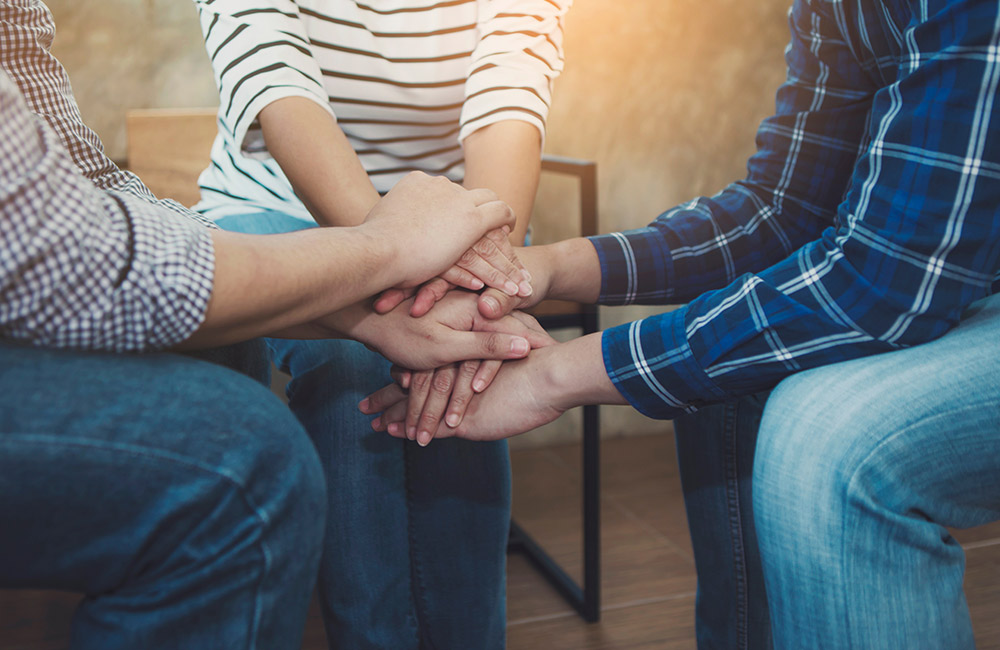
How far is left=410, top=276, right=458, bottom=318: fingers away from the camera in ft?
2.84

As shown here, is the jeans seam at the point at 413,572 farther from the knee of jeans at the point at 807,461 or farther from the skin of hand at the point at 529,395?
the knee of jeans at the point at 807,461

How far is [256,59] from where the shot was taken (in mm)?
1012

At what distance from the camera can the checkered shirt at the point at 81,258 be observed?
486mm

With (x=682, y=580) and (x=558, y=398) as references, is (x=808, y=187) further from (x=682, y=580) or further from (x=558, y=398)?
(x=682, y=580)

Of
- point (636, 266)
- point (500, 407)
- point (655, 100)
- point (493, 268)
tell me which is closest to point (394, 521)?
point (500, 407)

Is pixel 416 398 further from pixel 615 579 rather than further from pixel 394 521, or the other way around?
pixel 615 579

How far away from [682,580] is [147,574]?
1.14 metres

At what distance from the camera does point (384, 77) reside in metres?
1.12

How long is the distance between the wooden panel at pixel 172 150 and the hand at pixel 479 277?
0.87m

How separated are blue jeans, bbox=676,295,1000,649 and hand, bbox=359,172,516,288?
0.34 meters

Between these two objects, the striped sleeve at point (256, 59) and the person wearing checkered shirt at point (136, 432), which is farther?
the striped sleeve at point (256, 59)

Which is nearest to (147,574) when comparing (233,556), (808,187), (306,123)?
(233,556)

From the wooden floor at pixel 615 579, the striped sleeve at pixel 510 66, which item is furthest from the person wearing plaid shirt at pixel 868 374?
the wooden floor at pixel 615 579

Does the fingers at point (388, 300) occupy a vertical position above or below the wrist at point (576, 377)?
above
